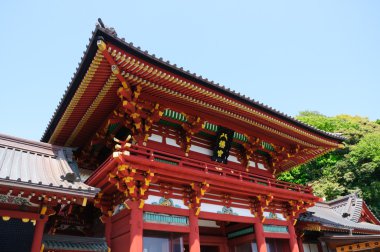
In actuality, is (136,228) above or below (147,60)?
below

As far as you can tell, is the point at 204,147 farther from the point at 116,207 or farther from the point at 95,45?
the point at 95,45

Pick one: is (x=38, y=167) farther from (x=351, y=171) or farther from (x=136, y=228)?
(x=351, y=171)

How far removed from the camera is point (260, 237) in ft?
37.1

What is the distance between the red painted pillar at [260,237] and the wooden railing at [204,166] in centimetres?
156

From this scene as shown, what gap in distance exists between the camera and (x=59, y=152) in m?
10.7

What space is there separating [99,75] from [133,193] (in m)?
3.48

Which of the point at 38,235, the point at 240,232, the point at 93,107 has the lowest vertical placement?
the point at 38,235

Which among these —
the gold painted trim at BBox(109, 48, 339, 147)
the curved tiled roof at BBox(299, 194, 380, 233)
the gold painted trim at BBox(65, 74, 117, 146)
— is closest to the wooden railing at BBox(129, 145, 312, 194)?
the gold painted trim at BBox(65, 74, 117, 146)

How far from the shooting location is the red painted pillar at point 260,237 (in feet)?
36.2

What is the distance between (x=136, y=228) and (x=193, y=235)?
1950 millimetres

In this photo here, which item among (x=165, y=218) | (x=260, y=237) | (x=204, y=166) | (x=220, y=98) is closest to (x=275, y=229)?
(x=260, y=237)

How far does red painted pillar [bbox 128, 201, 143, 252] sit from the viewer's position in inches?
321

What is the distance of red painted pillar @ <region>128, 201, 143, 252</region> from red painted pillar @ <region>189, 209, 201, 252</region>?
174 centimetres

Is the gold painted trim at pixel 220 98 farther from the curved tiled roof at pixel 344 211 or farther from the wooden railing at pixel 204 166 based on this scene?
the curved tiled roof at pixel 344 211
